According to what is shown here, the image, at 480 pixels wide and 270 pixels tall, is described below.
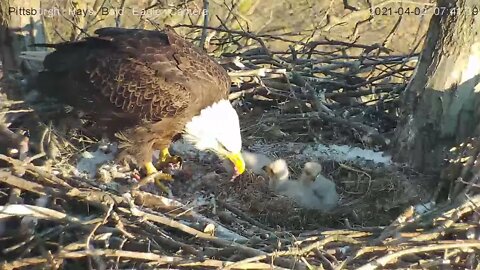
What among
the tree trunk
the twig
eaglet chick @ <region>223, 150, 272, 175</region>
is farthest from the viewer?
eaglet chick @ <region>223, 150, 272, 175</region>

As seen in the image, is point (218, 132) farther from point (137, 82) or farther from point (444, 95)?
point (444, 95)

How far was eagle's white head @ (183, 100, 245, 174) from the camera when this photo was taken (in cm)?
396

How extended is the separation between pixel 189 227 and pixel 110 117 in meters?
1.11

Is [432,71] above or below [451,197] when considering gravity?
above

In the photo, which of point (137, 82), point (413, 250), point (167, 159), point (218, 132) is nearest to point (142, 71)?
point (137, 82)

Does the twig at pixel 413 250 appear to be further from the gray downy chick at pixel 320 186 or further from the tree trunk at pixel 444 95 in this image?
the gray downy chick at pixel 320 186

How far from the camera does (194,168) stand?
416 centimetres

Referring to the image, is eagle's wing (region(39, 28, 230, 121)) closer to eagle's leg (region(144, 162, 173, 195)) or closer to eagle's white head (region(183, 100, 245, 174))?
eagle's white head (region(183, 100, 245, 174))

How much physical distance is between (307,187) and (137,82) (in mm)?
1006

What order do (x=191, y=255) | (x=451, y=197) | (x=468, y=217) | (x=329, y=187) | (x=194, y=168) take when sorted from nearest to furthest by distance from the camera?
(x=191, y=255) < (x=468, y=217) < (x=451, y=197) < (x=329, y=187) < (x=194, y=168)

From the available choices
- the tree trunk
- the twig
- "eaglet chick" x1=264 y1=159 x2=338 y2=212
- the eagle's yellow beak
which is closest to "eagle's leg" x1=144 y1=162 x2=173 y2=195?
the eagle's yellow beak

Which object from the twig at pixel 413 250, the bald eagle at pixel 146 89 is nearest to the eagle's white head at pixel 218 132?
the bald eagle at pixel 146 89

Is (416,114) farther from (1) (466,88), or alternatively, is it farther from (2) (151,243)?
(2) (151,243)

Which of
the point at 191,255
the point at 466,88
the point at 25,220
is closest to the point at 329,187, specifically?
the point at 466,88
